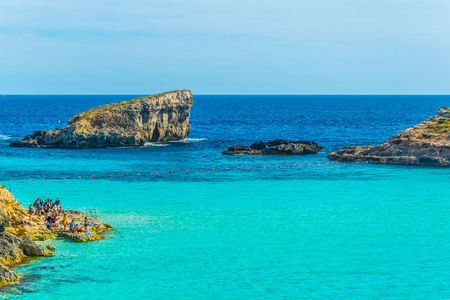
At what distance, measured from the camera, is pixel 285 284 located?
33531 millimetres

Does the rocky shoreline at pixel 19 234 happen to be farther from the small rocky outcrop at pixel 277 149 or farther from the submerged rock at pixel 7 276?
the small rocky outcrop at pixel 277 149

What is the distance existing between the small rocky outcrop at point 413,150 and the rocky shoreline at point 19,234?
162ft

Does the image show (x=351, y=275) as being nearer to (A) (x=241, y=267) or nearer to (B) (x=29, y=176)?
(A) (x=241, y=267)

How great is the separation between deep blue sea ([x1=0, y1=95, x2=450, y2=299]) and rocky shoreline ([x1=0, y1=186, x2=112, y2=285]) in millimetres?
1003

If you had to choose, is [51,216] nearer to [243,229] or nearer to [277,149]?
[243,229]

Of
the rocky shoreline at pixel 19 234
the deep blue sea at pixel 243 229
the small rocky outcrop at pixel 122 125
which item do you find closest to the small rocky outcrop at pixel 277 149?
the deep blue sea at pixel 243 229

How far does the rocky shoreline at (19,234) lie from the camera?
116 feet

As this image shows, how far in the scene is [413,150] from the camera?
265 feet

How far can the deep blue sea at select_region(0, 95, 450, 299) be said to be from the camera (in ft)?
109

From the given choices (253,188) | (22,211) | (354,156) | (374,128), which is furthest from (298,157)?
(374,128)

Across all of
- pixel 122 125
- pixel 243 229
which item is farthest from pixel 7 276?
pixel 122 125

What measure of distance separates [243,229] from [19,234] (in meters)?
17.3

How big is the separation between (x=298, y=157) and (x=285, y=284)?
56999 millimetres

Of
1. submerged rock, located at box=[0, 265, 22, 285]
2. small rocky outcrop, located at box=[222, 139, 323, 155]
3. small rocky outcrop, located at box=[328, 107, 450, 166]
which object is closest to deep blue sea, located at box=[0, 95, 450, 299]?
submerged rock, located at box=[0, 265, 22, 285]
